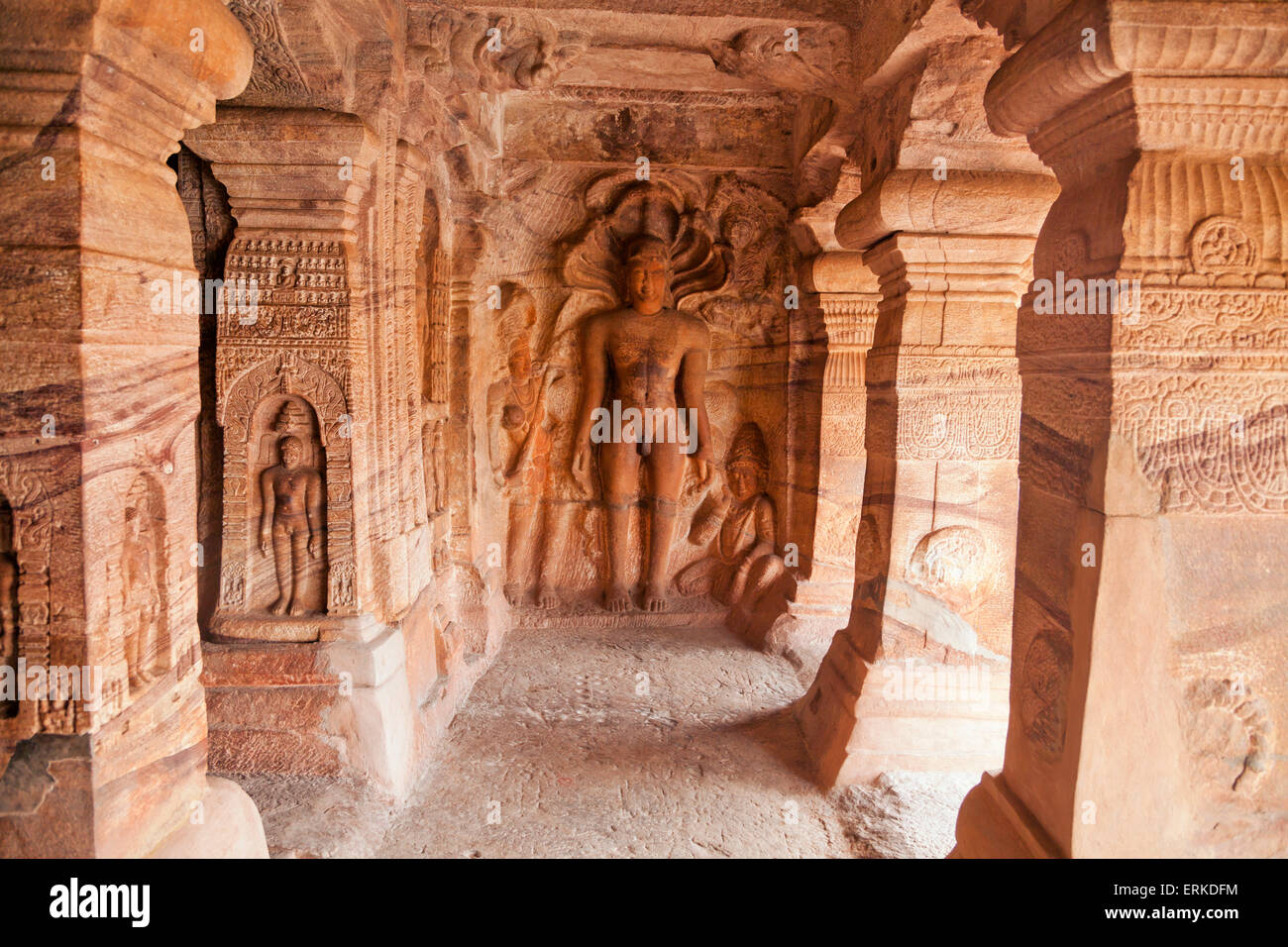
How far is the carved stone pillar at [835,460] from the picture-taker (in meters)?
5.03

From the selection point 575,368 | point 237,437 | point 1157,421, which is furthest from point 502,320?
point 1157,421

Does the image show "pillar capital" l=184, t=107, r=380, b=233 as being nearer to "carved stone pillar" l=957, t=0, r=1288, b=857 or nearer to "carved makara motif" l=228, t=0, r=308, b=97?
"carved makara motif" l=228, t=0, r=308, b=97

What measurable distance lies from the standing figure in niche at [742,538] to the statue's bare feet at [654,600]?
0.22 m

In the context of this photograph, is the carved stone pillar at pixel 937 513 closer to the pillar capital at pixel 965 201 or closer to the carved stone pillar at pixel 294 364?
the pillar capital at pixel 965 201

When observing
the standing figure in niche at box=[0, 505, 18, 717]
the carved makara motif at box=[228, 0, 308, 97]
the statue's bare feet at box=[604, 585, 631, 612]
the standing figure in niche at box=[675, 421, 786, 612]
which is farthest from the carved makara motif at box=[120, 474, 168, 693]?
the standing figure in niche at box=[675, 421, 786, 612]

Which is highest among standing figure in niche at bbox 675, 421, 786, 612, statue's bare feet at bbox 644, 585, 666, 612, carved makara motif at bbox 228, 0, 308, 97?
carved makara motif at bbox 228, 0, 308, 97

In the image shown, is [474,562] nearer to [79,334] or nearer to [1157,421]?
[79,334]

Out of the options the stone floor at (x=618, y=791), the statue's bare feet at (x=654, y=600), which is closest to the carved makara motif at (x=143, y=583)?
the stone floor at (x=618, y=791)

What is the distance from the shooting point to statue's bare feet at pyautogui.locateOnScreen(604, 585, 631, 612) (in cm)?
562

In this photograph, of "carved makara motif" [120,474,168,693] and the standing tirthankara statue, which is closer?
"carved makara motif" [120,474,168,693]

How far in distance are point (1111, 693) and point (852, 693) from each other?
5.80 ft

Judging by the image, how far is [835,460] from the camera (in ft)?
16.7

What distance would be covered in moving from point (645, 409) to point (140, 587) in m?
3.80

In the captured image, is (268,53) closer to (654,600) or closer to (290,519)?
(290,519)
